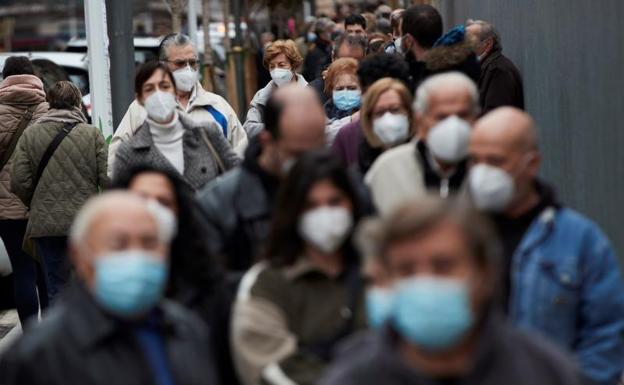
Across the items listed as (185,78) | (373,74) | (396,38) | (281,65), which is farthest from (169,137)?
(396,38)

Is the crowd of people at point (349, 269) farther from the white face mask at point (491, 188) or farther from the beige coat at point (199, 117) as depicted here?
the beige coat at point (199, 117)

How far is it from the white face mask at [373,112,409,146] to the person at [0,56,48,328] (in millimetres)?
4370

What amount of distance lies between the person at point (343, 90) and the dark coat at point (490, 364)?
647 cm

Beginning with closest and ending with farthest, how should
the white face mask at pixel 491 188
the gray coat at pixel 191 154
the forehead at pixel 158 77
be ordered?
1. the white face mask at pixel 491 188
2. the gray coat at pixel 191 154
3. the forehead at pixel 158 77

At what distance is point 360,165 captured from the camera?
782cm

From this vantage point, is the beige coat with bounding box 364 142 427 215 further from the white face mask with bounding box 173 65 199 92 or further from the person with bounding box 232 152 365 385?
the white face mask with bounding box 173 65 199 92

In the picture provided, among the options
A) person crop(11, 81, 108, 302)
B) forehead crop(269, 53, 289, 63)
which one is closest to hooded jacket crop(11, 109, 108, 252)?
person crop(11, 81, 108, 302)

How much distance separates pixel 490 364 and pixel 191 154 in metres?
4.59

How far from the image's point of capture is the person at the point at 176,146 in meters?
8.25

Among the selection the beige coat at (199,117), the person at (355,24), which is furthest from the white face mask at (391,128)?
the person at (355,24)

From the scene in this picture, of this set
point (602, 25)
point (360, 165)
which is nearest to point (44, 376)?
point (360, 165)

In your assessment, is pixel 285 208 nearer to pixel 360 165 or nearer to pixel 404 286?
pixel 404 286

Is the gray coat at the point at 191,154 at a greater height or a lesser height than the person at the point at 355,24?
lesser

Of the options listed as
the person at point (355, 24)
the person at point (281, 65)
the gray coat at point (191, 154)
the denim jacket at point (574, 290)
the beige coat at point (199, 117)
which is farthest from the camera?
the person at point (355, 24)
